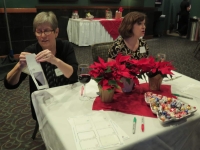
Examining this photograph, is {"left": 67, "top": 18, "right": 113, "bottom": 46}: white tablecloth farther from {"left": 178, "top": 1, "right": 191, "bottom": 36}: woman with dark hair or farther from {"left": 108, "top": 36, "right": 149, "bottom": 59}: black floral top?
{"left": 178, "top": 1, "right": 191, "bottom": 36}: woman with dark hair

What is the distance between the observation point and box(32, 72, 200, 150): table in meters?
0.93

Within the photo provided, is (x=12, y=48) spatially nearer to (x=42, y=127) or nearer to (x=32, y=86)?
(x=32, y=86)

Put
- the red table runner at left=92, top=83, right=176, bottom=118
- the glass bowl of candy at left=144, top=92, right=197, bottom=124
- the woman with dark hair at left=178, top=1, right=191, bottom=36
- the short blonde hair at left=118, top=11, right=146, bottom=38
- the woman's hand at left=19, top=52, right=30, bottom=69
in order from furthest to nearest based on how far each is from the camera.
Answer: the woman with dark hair at left=178, top=1, right=191, bottom=36 → the short blonde hair at left=118, top=11, right=146, bottom=38 → the woman's hand at left=19, top=52, right=30, bottom=69 → the red table runner at left=92, top=83, right=176, bottom=118 → the glass bowl of candy at left=144, top=92, right=197, bottom=124

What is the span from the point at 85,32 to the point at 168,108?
5.01m

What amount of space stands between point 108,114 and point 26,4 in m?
5.14

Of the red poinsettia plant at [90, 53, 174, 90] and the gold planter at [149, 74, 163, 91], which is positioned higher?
the red poinsettia plant at [90, 53, 174, 90]

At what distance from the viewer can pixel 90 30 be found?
19.3 feet

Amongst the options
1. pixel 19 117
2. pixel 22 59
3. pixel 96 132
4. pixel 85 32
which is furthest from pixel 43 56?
pixel 85 32

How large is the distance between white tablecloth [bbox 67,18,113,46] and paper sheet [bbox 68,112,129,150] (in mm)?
4895

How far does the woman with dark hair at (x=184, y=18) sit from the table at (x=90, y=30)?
3.86 metres

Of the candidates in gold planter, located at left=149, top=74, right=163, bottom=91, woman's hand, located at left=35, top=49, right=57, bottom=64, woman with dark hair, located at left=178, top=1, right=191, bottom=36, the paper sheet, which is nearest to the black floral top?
gold planter, located at left=149, top=74, right=163, bottom=91

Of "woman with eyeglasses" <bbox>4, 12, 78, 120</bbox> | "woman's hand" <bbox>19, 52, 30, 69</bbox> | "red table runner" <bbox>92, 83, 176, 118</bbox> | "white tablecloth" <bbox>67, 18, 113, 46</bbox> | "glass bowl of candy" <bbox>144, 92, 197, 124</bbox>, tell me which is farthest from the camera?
"white tablecloth" <bbox>67, 18, 113, 46</bbox>

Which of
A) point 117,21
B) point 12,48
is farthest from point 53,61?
point 117,21

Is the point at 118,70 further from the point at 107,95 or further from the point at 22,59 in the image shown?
the point at 22,59
